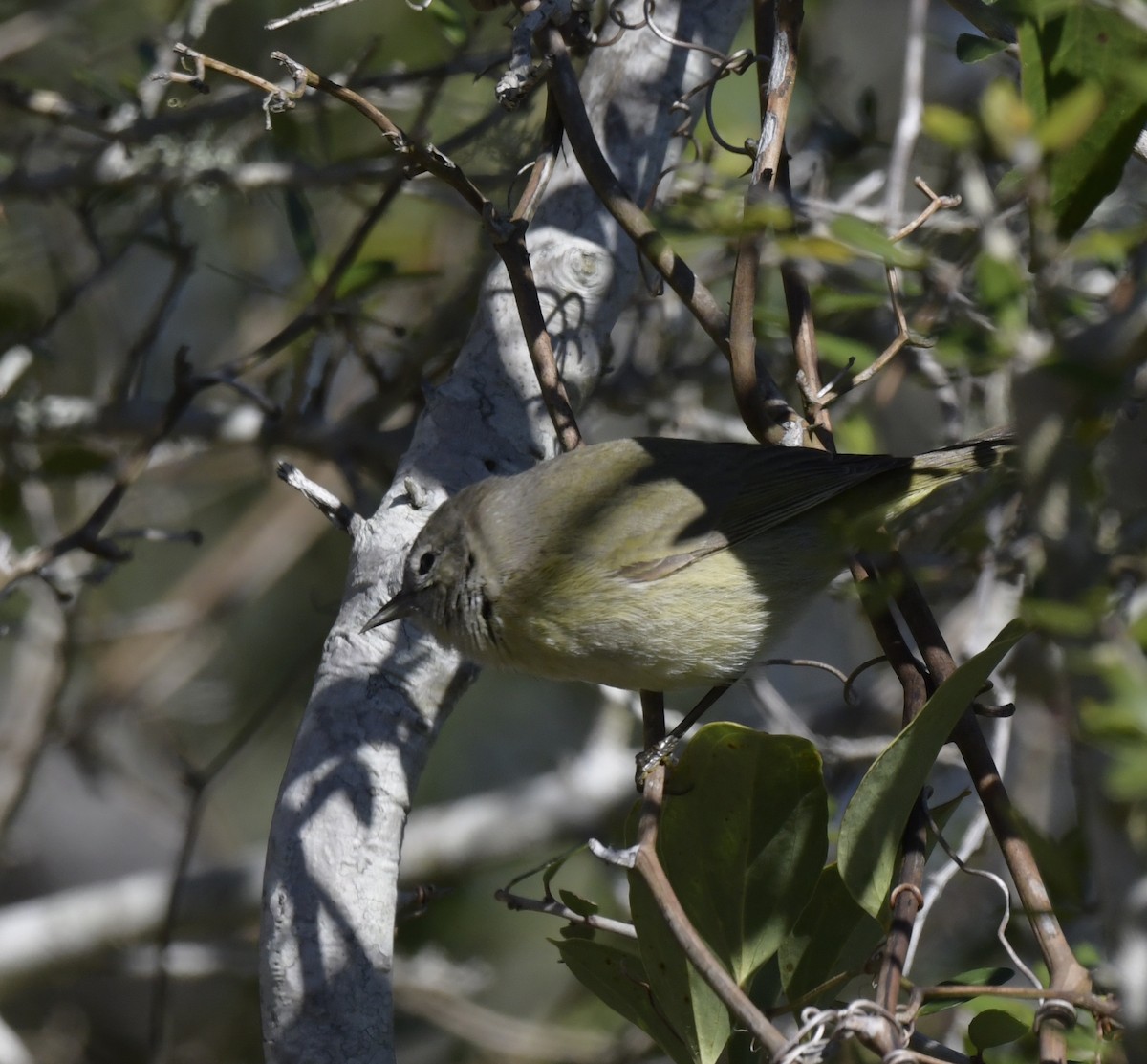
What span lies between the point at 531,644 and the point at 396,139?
3.92 ft

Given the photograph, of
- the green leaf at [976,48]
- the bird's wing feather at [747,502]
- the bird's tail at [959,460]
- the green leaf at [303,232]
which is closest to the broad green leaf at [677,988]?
the bird's wing feather at [747,502]

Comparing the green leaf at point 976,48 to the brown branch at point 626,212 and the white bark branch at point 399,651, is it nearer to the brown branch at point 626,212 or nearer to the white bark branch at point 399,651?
the brown branch at point 626,212

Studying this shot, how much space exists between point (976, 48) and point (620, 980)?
1.77 metres

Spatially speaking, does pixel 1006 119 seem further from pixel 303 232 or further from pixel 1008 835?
pixel 303 232

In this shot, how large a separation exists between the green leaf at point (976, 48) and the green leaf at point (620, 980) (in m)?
1.69

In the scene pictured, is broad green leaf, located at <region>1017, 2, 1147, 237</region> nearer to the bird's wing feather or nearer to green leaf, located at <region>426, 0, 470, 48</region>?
the bird's wing feather

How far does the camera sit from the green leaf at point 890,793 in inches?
66.7

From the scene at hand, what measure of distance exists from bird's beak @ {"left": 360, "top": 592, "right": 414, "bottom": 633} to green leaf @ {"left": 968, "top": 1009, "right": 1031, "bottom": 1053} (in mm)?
1292

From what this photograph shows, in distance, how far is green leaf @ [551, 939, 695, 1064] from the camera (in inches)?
78.1

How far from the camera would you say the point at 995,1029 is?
1781 mm

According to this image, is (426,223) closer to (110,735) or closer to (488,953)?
(110,735)

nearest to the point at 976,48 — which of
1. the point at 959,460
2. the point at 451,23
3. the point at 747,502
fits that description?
the point at 959,460

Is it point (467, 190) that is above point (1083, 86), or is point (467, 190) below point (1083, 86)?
below

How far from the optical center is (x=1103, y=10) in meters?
A: 1.61
